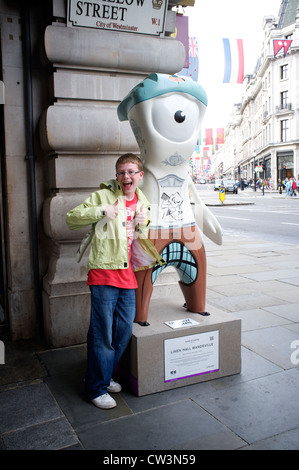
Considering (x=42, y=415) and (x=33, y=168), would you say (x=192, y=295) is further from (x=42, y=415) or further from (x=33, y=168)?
(x=33, y=168)

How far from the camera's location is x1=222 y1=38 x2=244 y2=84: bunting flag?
9.84 m

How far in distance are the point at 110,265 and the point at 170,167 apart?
2.89ft

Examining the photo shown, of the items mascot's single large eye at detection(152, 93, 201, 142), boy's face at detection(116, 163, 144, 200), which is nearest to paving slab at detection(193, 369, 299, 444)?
boy's face at detection(116, 163, 144, 200)

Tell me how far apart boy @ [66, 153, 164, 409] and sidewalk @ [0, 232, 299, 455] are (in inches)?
9.0

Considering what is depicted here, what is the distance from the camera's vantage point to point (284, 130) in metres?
48.6

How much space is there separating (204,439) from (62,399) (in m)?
1.02

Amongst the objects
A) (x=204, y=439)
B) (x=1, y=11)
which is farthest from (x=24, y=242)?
(x=204, y=439)

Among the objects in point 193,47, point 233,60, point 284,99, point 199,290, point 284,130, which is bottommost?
point 199,290

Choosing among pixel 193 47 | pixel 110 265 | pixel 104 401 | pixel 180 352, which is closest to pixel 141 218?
pixel 110 265

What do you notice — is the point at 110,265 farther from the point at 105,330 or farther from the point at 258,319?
the point at 258,319

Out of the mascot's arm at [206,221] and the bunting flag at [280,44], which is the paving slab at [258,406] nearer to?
the mascot's arm at [206,221]

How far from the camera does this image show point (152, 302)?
353 centimetres

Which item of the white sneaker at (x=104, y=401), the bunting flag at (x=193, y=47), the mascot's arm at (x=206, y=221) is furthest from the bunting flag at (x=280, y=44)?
the white sneaker at (x=104, y=401)

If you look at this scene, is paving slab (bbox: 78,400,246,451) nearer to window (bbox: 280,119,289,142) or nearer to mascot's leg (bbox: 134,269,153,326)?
mascot's leg (bbox: 134,269,153,326)
